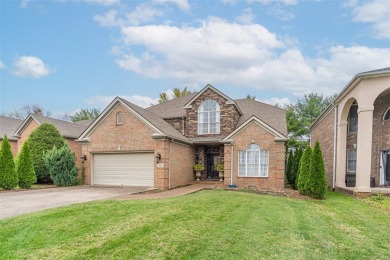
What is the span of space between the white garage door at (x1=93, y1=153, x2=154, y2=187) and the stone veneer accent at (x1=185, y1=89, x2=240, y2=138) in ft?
15.0

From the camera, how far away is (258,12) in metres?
14.6

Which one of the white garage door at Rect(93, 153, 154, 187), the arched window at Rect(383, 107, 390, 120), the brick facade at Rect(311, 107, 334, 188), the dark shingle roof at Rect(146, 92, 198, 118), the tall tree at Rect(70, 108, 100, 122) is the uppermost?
the tall tree at Rect(70, 108, 100, 122)

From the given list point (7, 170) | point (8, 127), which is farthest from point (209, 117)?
point (8, 127)

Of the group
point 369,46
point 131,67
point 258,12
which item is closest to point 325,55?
point 369,46

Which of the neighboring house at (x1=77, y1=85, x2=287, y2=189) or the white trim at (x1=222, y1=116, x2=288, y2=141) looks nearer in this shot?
the white trim at (x1=222, y1=116, x2=288, y2=141)

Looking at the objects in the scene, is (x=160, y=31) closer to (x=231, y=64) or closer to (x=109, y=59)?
(x=109, y=59)

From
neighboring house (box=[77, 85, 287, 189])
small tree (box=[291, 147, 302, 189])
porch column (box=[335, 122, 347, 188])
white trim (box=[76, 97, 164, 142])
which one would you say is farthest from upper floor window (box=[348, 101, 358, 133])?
white trim (box=[76, 97, 164, 142])

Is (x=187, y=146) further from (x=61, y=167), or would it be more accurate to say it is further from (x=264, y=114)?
(x=61, y=167)

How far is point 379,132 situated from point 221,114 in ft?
32.3

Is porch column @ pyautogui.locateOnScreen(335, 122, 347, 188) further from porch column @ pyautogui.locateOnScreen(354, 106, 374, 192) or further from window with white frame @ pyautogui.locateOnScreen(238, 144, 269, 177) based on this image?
window with white frame @ pyautogui.locateOnScreen(238, 144, 269, 177)

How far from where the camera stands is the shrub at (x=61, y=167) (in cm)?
1667

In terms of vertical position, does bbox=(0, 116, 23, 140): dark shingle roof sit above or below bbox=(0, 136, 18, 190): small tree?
above

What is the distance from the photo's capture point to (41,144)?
1889cm

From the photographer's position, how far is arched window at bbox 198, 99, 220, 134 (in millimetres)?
18984
